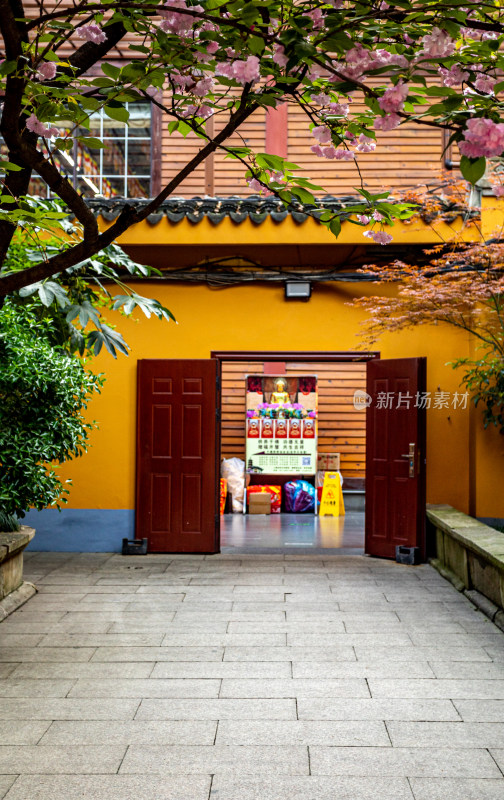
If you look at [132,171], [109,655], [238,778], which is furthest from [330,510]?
[238,778]

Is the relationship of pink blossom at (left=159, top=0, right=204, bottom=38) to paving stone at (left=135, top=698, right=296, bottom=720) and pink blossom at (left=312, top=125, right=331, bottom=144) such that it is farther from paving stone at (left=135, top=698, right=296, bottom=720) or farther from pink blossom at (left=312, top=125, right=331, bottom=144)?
paving stone at (left=135, top=698, right=296, bottom=720)

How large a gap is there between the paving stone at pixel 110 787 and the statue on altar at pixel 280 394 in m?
9.44

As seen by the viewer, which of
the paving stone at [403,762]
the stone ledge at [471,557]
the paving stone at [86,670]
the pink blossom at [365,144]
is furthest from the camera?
the stone ledge at [471,557]

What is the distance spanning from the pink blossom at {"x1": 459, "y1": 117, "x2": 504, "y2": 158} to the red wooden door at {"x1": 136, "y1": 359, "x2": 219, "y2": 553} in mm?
6112

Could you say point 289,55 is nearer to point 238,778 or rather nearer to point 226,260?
point 238,778

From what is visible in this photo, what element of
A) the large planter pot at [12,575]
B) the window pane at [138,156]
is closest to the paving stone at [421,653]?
the large planter pot at [12,575]

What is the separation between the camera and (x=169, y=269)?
865 cm

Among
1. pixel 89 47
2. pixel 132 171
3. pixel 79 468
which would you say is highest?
pixel 132 171

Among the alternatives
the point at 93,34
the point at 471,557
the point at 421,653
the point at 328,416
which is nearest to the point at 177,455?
the point at 471,557

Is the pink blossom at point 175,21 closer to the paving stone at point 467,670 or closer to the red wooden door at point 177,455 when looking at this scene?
the paving stone at point 467,670

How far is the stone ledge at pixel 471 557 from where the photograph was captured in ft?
18.9

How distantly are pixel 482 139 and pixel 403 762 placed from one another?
2.53m

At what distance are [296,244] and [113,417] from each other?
2.75 meters

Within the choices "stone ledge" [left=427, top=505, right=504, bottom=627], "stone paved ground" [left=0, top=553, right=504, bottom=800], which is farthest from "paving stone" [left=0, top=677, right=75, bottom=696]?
"stone ledge" [left=427, top=505, right=504, bottom=627]
